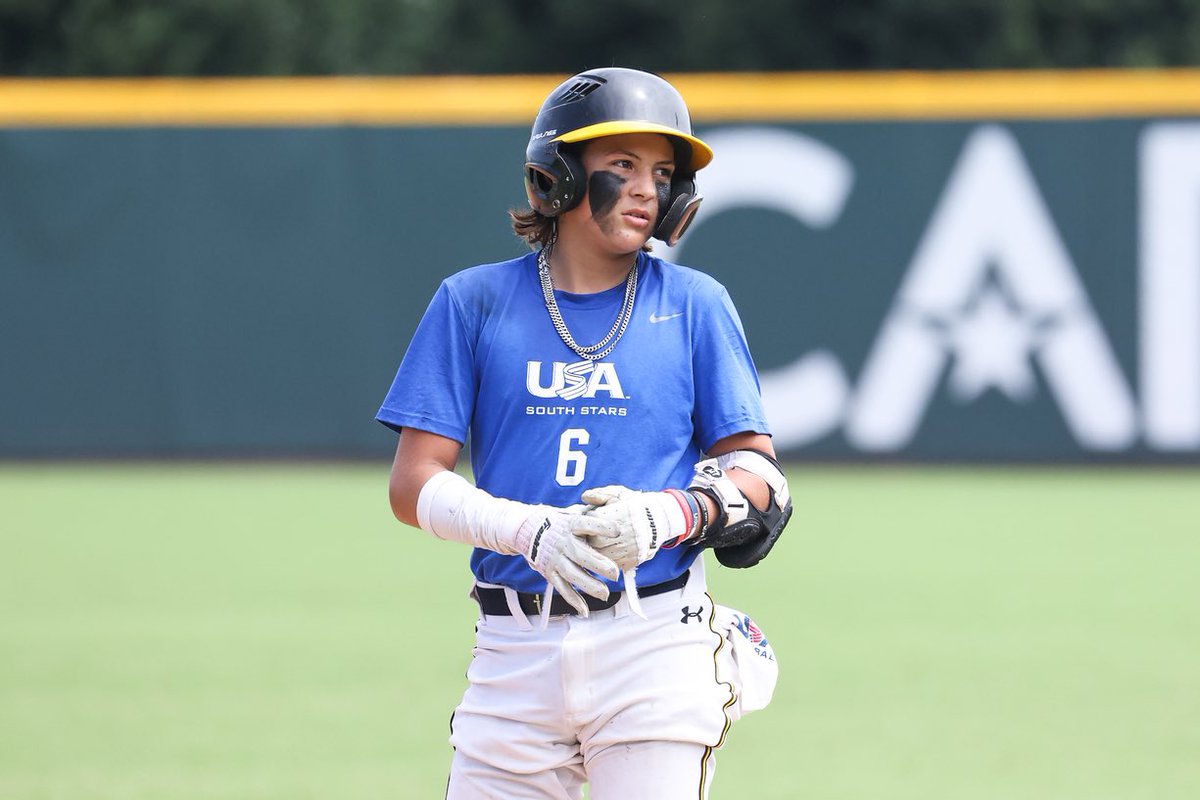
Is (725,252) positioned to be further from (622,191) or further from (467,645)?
(622,191)

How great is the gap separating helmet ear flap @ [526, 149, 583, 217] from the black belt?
2.72ft

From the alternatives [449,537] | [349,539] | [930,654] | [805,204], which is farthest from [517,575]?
[805,204]

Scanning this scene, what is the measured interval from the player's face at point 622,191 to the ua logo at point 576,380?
28 centimetres

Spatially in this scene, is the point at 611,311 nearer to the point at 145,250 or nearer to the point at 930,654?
the point at 930,654

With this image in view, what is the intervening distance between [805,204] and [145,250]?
5.06 m

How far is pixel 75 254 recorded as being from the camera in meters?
14.6

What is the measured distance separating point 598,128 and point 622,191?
6.3 inches

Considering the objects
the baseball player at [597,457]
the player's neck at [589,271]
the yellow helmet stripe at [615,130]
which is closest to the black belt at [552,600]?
the baseball player at [597,457]

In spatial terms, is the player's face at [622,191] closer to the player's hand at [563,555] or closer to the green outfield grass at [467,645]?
the player's hand at [563,555]

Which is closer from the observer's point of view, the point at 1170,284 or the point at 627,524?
the point at 627,524

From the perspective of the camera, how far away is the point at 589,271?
4152 millimetres

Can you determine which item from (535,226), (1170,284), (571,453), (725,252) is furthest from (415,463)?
(1170,284)

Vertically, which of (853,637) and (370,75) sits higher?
(370,75)

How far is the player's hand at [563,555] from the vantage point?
369 cm
